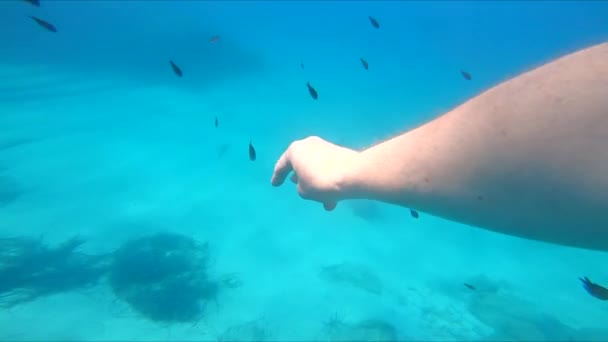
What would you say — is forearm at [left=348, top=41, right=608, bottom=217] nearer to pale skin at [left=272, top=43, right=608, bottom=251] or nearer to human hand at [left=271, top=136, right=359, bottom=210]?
pale skin at [left=272, top=43, right=608, bottom=251]

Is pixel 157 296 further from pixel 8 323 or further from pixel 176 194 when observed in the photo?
pixel 176 194

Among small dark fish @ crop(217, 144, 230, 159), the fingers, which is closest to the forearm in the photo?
the fingers

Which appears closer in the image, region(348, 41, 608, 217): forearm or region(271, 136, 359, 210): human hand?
region(348, 41, 608, 217): forearm

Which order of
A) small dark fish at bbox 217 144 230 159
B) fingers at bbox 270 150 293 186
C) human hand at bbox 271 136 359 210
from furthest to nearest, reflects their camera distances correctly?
1. small dark fish at bbox 217 144 230 159
2. fingers at bbox 270 150 293 186
3. human hand at bbox 271 136 359 210

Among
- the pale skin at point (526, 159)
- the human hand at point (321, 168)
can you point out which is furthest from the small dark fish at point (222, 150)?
the pale skin at point (526, 159)

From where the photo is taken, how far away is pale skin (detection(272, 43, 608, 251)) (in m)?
1.29

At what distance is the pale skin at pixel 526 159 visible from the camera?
A: 1285 millimetres

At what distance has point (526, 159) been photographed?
53.0 inches

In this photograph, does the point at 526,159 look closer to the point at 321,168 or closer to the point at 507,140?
the point at 507,140


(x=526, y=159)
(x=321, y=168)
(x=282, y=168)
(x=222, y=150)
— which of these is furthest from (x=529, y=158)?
(x=222, y=150)

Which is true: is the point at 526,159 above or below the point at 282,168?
above

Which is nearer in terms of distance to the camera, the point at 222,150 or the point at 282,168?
the point at 282,168

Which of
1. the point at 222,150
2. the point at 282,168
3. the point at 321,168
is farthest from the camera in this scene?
the point at 222,150

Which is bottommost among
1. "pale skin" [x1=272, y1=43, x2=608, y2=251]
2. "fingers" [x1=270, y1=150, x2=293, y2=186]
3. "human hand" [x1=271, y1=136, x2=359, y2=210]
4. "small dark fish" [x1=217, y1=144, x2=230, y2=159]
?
"small dark fish" [x1=217, y1=144, x2=230, y2=159]
